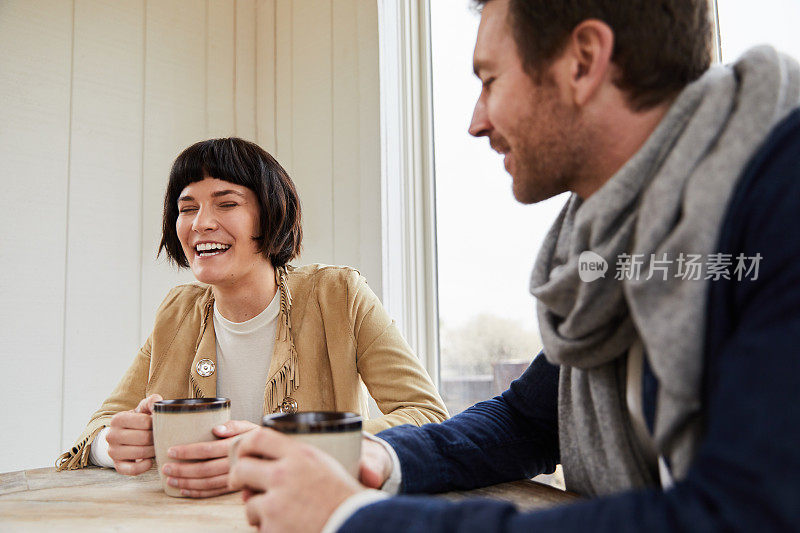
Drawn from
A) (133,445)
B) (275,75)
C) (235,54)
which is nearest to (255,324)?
(133,445)

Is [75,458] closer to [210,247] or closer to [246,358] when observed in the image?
[246,358]

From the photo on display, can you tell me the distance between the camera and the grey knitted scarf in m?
0.53

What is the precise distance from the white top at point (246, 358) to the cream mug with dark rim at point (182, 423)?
0.67 m

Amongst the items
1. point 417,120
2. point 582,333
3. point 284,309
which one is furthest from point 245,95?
point 582,333

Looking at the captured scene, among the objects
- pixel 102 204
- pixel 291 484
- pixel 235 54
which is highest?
pixel 235 54

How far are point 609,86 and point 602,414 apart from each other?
394 mm

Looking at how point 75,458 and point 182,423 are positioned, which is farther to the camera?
point 75,458

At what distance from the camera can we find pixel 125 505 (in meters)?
0.80

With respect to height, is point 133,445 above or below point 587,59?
below

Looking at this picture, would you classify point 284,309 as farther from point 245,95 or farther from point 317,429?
point 245,95

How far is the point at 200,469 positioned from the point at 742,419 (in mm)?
641

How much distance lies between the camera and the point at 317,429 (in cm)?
60

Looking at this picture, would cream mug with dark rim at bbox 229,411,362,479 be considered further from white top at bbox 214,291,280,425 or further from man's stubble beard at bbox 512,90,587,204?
white top at bbox 214,291,280,425

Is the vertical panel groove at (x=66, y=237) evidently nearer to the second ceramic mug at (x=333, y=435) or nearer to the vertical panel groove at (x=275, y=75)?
the vertical panel groove at (x=275, y=75)
